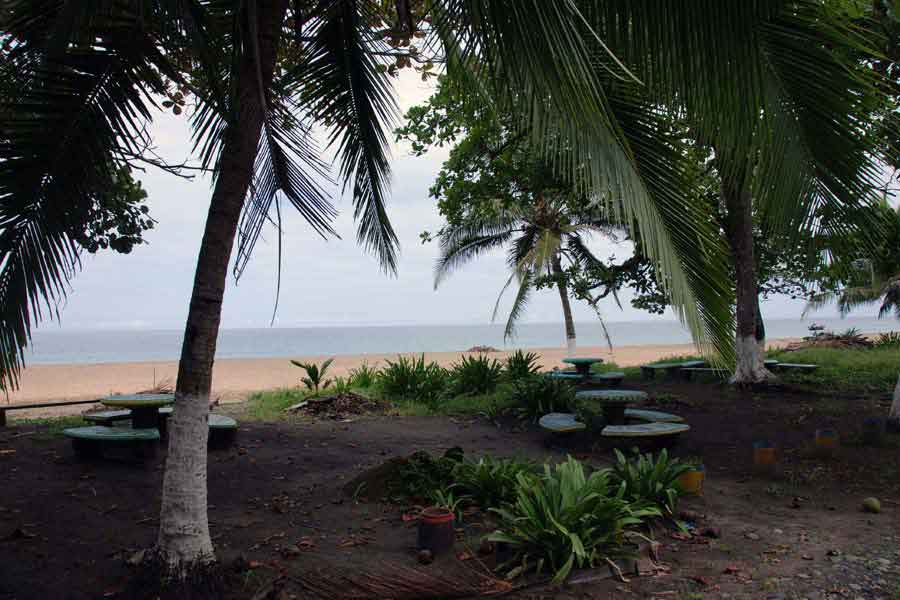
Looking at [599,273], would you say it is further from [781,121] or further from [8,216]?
[8,216]

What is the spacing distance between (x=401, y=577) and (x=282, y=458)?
11.5 ft

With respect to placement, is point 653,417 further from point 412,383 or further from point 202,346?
point 202,346

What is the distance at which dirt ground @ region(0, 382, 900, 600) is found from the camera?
3.36 metres

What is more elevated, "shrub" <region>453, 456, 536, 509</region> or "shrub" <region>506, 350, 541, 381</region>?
"shrub" <region>506, 350, 541, 381</region>

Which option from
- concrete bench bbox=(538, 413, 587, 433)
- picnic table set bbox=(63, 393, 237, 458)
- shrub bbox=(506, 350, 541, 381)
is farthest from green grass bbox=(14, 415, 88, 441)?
shrub bbox=(506, 350, 541, 381)

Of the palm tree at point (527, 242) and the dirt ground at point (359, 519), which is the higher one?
the palm tree at point (527, 242)

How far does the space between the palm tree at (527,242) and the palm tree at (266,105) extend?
39.9ft

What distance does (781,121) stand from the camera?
2998mm

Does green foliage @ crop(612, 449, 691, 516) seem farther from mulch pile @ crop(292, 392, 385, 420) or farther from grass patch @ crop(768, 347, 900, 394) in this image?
grass patch @ crop(768, 347, 900, 394)

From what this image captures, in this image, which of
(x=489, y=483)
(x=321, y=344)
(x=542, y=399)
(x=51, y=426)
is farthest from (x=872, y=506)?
(x=321, y=344)

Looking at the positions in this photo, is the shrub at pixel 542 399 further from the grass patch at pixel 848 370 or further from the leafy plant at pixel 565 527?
the grass patch at pixel 848 370

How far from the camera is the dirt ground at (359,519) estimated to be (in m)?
3.36

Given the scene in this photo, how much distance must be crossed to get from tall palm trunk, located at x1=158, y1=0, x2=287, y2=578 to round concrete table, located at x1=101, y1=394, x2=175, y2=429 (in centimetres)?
323

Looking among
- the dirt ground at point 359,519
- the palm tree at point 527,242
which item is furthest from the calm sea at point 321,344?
the dirt ground at point 359,519
